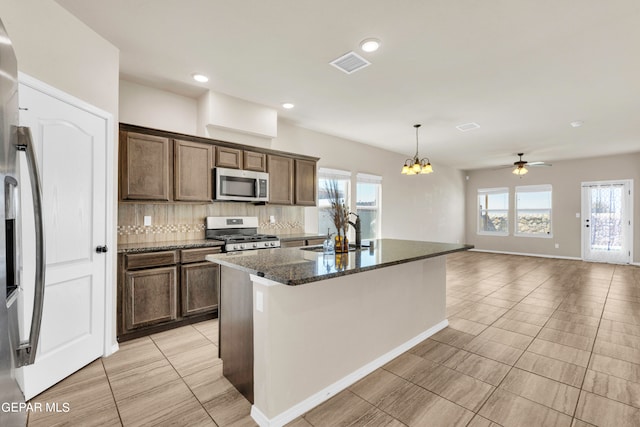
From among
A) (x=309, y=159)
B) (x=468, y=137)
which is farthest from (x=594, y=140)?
(x=309, y=159)

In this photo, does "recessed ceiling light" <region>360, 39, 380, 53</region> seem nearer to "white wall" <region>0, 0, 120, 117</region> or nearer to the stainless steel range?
"white wall" <region>0, 0, 120, 117</region>

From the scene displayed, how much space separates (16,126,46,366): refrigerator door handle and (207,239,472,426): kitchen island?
0.90 meters

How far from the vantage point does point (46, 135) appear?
2.11 meters

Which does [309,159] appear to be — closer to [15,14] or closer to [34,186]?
[15,14]

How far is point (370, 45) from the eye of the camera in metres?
2.63

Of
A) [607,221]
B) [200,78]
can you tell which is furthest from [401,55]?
[607,221]

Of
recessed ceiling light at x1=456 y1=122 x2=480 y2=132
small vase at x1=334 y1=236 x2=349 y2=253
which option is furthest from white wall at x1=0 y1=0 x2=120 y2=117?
recessed ceiling light at x1=456 y1=122 x2=480 y2=132

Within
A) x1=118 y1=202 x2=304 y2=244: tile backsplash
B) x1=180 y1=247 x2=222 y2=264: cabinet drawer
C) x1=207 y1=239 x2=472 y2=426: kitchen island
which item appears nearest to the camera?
x1=207 y1=239 x2=472 y2=426: kitchen island

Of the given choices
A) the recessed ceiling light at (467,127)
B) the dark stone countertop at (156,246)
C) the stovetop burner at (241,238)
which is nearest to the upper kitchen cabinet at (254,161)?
the stovetop burner at (241,238)

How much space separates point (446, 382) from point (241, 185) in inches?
123

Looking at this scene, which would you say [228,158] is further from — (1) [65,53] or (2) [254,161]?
(1) [65,53]

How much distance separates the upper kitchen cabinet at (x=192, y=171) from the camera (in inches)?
134

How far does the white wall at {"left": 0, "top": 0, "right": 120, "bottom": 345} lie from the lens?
1933 mm

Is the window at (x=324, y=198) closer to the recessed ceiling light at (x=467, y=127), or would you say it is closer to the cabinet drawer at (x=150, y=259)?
the recessed ceiling light at (x=467, y=127)
